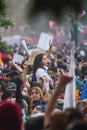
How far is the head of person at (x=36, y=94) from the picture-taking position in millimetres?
9664

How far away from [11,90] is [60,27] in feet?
147

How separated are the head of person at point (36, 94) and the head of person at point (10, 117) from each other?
3717 millimetres

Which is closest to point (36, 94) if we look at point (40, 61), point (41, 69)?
point (41, 69)

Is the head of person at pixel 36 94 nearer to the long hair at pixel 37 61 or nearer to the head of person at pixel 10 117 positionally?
the long hair at pixel 37 61

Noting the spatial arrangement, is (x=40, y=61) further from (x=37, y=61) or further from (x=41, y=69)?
(x=41, y=69)

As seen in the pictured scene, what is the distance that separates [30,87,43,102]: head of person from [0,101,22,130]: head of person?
3.72 metres

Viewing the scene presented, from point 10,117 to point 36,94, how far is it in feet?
12.8

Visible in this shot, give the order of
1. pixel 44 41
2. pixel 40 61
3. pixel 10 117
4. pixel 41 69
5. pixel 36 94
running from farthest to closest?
pixel 44 41
pixel 40 61
pixel 41 69
pixel 36 94
pixel 10 117

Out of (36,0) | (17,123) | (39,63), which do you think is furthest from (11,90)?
(36,0)

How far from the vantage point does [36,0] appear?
42844 millimetres

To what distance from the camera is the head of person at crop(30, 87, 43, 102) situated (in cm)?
966

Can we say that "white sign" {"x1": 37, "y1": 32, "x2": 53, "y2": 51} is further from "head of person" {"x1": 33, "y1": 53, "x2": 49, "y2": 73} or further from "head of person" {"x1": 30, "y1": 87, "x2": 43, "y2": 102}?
"head of person" {"x1": 30, "y1": 87, "x2": 43, "y2": 102}

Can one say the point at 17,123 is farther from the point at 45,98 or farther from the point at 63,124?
the point at 45,98

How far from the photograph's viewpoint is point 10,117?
585cm
